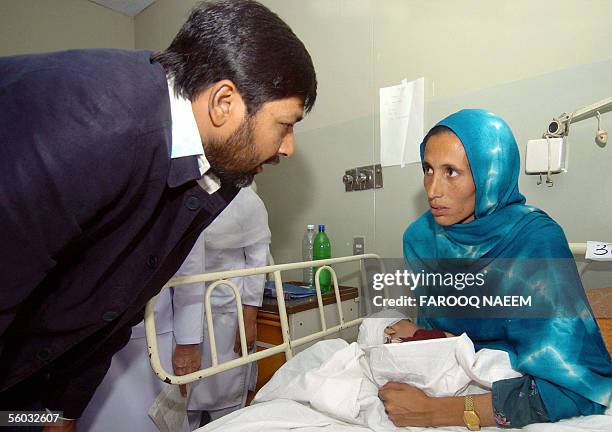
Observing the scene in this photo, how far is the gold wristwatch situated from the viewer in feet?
3.01

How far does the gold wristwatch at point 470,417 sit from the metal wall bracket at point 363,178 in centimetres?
118

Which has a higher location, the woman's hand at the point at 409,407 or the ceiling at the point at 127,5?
the ceiling at the point at 127,5

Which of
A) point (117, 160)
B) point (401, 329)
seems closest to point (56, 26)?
point (117, 160)

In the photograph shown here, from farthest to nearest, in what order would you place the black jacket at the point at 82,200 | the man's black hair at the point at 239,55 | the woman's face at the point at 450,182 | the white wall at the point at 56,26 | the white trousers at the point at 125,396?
1. the white wall at the point at 56,26
2. the white trousers at the point at 125,396
3. the woman's face at the point at 450,182
4. the man's black hair at the point at 239,55
5. the black jacket at the point at 82,200

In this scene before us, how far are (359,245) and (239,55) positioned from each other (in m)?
1.42

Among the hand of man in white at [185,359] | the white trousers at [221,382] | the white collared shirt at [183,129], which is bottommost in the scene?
the white trousers at [221,382]

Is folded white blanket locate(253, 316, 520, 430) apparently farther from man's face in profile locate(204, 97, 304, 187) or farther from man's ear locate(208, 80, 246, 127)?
man's ear locate(208, 80, 246, 127)

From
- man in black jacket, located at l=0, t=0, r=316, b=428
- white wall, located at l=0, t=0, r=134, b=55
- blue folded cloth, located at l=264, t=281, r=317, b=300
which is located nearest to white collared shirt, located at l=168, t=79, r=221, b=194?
man in black jacket, located at l=0, t=0, r=316, b=428

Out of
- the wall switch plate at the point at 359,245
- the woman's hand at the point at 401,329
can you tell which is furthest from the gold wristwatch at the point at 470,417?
the wall switch plate at the point at 359,245

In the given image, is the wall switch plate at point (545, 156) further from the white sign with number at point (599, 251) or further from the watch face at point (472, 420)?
the watch face at point (472, 420)

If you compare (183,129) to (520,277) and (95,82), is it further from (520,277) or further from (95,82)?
(520,277)

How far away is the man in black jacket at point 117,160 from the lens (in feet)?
1.92

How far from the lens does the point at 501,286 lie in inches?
44.9

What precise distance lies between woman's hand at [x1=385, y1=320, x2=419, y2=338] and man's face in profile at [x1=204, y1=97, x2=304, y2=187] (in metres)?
0.69
